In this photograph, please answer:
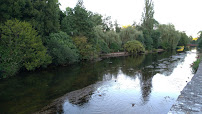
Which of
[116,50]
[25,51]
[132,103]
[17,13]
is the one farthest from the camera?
[116,50]

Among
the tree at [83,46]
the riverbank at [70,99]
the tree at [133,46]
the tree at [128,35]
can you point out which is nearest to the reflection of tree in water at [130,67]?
the tree at [83,46]

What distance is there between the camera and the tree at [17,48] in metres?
13.9

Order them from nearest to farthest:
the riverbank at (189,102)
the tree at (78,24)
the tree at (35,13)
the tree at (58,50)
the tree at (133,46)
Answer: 1. the riverbank at (189,102)
2. the tree at (35,13)
3. the tree at (58,50)
4. the tree at (78,24)
5. the tree at (133,46)

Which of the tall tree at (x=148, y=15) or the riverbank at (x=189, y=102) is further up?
the tall tree at (x=148, y=15)

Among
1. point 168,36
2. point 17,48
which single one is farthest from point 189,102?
point 168,36

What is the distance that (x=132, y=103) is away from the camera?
8.73m

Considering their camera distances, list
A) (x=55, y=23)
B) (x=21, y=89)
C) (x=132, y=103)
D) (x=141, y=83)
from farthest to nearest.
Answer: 1. (x=55, y=23)
2. (x=141, y=83)
3. (x=21, y=89)
4. (x=132, y=103)

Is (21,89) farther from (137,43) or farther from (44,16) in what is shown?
(137,43)

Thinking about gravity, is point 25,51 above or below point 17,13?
below

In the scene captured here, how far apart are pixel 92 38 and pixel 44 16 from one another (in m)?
9.58

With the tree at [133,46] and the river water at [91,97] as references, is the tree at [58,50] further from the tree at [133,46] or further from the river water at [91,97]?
the tree at [133,46]

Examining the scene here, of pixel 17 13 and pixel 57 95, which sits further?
pixel 17 13

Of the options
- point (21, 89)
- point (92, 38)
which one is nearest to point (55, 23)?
point (92, 38)

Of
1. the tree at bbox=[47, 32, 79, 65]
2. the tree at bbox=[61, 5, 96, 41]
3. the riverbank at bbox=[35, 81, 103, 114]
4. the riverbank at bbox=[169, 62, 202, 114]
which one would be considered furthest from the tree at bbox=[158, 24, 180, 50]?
the riverbank at bbox=[169, 62, 202, 114]
